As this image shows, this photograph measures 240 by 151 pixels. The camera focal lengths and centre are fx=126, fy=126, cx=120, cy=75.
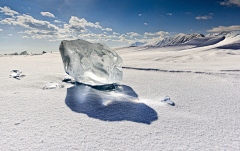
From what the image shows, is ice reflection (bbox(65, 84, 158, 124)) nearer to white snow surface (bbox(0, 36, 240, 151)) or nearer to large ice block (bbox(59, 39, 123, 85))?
white snow surface (bbox(0, 36, 240, 151))

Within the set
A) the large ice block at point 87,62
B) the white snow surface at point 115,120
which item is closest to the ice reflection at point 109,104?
the white snow surface at point 115,120

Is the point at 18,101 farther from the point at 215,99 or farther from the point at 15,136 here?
the point at 215,99

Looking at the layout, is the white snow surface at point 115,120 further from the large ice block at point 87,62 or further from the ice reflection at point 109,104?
the large ice block at point 87,62

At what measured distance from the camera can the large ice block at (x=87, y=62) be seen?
1.71m

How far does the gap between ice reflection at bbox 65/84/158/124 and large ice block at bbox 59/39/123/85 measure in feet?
0.55

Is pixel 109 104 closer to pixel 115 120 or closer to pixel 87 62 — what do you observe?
pixel 115 120

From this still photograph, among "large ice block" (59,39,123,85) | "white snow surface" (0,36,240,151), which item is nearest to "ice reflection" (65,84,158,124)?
"white snow surface" (0,36,240,151)

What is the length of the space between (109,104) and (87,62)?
76 cm

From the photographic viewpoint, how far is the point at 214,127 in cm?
90

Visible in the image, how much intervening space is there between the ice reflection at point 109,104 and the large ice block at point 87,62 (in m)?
0.17

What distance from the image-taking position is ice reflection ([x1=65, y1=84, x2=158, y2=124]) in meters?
1.02

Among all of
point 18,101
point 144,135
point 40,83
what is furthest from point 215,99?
point 40,83

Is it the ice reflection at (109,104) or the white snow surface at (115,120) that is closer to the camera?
the white snow surface at (115,120)

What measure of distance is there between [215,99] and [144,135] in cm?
104
